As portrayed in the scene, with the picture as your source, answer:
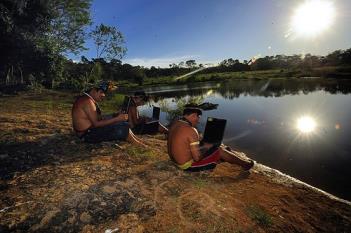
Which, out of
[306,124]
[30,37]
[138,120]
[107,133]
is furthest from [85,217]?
[30,37]

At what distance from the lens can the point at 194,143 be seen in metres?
6.05

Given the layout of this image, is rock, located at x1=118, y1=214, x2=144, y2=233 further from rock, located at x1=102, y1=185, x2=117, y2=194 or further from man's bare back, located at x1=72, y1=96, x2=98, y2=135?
man's bare back, located at x1=72, y1=96, x2=98, y2=135

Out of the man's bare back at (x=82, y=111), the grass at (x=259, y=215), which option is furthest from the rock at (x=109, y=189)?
the grass at (x=259, y=215)

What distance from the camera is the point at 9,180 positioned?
553 cm

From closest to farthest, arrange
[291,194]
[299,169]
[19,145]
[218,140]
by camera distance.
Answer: [291,194], [218,140], [19,145], [299,169]

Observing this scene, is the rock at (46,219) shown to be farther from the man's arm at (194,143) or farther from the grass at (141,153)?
the grass at (141,153)

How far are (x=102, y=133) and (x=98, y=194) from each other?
2595 mm

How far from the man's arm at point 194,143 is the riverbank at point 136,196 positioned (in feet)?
1.98

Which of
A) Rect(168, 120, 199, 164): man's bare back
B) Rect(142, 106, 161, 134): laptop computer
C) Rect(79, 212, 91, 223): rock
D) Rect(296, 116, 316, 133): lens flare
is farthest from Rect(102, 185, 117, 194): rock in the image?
Rect(296, 116, 316, 133): lens flare

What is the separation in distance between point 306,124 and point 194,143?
14.9 m

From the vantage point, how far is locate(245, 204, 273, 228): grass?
4.91 metres

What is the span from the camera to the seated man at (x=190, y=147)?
6051 millimetres

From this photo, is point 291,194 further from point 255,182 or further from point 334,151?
point 334,151

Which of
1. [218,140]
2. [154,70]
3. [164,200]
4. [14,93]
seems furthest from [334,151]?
[154,70]
